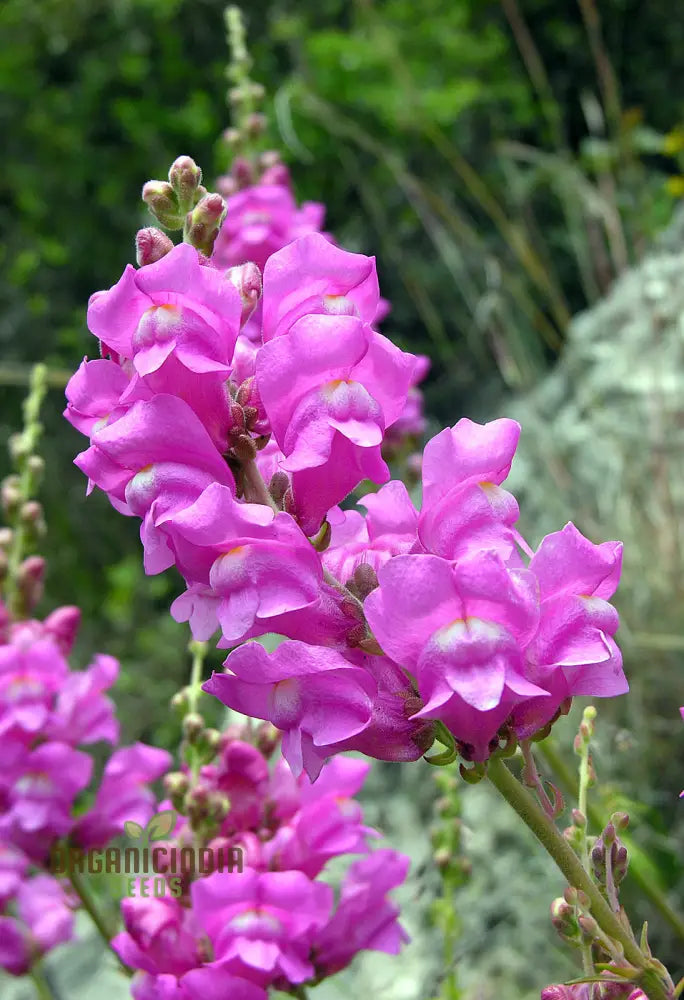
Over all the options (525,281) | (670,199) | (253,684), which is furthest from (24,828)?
(670,199)

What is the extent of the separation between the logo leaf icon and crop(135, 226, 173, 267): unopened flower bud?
1.62ft

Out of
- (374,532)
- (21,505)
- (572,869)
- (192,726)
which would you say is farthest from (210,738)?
(21,505)

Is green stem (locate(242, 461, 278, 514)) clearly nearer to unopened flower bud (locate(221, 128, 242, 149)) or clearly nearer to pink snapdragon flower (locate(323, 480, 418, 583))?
pink snapdragon flower (locate(323, 480, 418, 583))

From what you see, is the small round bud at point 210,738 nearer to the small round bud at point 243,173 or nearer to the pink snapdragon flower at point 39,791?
the pink snapdragon flower at point 39,791

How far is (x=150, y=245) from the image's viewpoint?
64 cm

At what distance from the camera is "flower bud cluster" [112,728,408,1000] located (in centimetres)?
74

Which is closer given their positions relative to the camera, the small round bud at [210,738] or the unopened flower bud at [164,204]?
the unopened flower bud at [164,204]

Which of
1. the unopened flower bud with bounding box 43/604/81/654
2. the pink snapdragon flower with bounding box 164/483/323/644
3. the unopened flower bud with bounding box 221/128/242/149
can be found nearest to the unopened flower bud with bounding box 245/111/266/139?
the unopened flower bud with bounding box 221/128/242/149

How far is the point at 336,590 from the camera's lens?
1.90 feet

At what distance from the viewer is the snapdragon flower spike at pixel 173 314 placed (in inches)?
22.5

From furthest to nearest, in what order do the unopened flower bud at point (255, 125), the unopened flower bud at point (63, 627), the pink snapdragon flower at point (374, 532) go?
the unopened flower bud at point (255, 125) < the unopened flower bud at point (63, 627) < the pink snapdragon flower at point (374, 532)

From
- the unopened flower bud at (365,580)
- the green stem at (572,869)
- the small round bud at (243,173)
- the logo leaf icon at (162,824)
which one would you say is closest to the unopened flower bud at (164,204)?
the unopened flower bud at (365,580)

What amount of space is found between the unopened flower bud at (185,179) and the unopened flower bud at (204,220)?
0.4 inches

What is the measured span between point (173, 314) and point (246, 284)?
0.10 m
